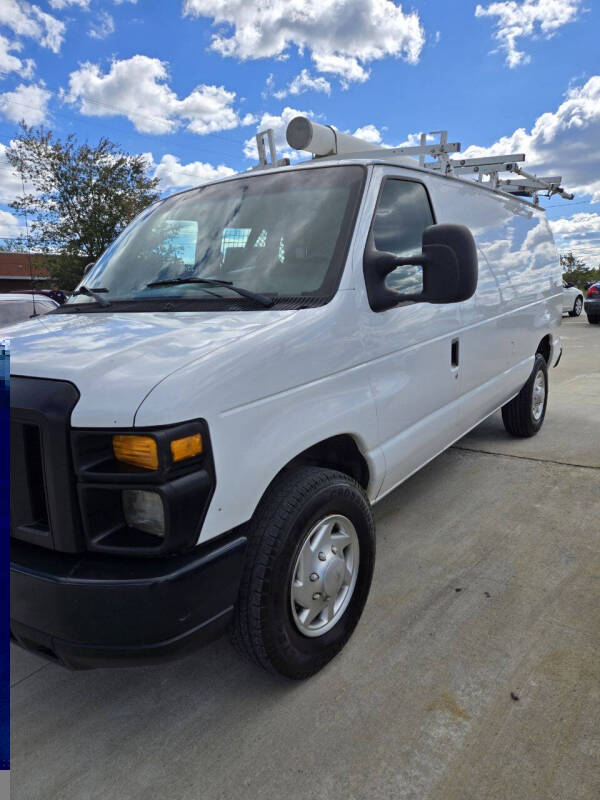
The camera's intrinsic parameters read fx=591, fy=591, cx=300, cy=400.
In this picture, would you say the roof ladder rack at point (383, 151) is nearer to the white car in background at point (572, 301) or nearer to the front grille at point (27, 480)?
the front grille at point (27, 480)

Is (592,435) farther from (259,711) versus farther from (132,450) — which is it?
(132,450)

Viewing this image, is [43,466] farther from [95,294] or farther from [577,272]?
[577,272]

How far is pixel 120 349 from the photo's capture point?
2045mm

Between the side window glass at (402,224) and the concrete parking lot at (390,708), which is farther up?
the side window glass at (402,224)

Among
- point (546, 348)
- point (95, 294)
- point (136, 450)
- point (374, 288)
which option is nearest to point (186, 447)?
point (136, 450)

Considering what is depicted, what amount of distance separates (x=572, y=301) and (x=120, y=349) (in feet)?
69.6

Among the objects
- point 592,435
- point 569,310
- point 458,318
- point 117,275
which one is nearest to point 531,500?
point 458,318

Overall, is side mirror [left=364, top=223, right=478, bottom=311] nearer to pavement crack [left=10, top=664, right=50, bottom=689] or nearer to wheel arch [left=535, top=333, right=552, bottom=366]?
pavement crack [left=10, top=664, right=50, bottom=689]

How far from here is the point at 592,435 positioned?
5.50 metres

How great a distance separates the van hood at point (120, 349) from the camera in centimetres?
178

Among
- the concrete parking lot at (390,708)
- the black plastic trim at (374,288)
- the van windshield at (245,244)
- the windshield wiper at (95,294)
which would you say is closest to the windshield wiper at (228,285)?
the van windshield at (245,244)

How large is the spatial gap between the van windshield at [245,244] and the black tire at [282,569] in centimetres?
78

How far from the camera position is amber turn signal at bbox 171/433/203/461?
69.3 inches

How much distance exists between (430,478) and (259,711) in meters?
2.64
